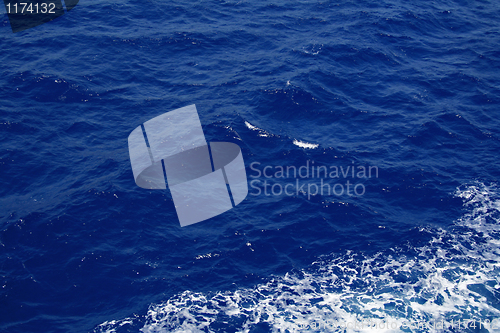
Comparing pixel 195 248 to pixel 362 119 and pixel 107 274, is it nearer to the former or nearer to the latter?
pixel 107 274

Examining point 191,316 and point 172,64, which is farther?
point 172,64

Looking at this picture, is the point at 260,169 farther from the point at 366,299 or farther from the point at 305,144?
the point at 366,299

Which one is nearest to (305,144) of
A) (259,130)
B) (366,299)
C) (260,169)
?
(259,130)

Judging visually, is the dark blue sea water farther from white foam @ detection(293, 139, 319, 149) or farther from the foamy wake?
white foam @ detection(293, 139, 319, 149)

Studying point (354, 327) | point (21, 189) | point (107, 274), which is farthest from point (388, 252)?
point (21, 189)

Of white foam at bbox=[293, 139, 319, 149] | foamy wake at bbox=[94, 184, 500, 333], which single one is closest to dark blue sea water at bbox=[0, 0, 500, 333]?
foamy wake at bbox=[94, 184, 500, 333]

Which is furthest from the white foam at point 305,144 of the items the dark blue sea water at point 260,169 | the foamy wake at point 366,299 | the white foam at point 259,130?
the foamy wake at point 366,299

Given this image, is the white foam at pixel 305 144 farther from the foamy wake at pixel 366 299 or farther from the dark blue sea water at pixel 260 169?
the foamy wake at pixel 366 299
